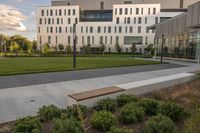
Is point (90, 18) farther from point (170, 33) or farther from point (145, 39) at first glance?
point (170, 33)

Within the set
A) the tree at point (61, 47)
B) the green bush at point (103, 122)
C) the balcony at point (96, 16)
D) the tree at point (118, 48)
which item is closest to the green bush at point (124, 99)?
the green bush at point (103, 122)

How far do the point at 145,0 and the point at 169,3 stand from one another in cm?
988

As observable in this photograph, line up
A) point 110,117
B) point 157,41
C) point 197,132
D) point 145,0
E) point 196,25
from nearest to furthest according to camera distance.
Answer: point 197,132 < point 110,117 < point 196,25 < point 157,41 < point 145,0

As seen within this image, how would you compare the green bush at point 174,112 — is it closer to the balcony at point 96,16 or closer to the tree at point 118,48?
the tree at point 118,48

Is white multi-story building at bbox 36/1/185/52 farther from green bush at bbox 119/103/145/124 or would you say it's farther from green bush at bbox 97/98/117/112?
green bush at bbox 119/103/145/124

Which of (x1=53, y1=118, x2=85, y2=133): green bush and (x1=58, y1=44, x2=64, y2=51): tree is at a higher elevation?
(x1=58, y1=44, x2=64, y2=51): tree

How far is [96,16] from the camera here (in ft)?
263

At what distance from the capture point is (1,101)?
6.79 meters

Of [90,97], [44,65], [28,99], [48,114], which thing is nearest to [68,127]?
[48,114]

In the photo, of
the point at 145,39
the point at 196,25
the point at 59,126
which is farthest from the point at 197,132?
the point at 145,39

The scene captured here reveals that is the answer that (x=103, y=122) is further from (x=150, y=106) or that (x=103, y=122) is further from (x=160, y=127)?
(x=150, y=106)

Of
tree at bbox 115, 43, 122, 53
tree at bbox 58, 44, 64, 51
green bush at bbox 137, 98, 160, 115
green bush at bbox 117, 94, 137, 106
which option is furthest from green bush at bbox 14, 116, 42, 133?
tree at bbox 58, 44, 64, 51

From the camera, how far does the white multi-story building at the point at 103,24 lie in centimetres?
7019

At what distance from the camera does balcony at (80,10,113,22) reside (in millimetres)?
78500
